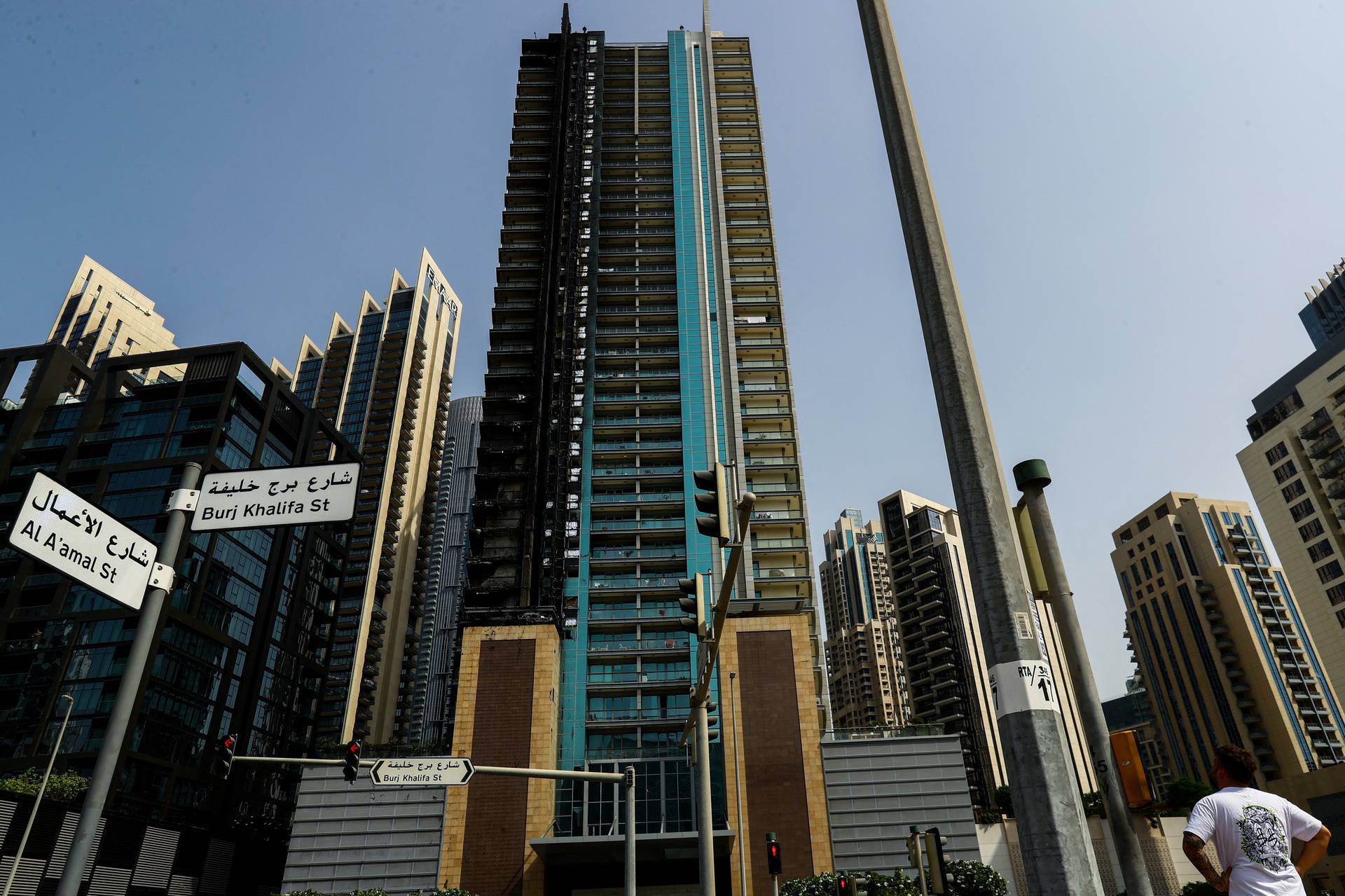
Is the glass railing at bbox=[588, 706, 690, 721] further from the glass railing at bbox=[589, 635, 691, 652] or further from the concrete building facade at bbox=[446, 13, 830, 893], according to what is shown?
the glass railing at bbox=[589, 635, 691, 652]

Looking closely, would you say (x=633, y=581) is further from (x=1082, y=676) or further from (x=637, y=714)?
(x=1082, y=676)

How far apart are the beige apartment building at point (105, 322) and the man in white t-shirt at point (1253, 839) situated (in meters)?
147

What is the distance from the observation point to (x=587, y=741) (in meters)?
58.7

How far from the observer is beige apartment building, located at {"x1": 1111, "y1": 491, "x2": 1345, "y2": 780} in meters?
107

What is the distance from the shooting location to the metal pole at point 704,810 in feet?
56.5

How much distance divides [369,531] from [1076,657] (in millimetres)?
130534

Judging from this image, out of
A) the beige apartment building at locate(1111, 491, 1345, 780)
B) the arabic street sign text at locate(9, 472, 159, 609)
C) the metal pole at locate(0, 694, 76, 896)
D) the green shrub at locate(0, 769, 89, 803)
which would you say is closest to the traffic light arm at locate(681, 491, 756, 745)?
the arabic street sign text at locate(9, 472, 159, 609)

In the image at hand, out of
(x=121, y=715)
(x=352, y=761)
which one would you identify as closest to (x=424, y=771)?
(x=352, y=761)

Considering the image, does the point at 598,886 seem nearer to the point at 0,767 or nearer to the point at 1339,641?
the point at 0,767

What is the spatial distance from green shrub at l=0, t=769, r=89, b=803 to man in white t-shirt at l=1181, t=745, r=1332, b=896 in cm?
6570

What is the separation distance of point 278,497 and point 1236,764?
304 inches

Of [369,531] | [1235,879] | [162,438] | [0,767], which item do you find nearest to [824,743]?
[1235,879]

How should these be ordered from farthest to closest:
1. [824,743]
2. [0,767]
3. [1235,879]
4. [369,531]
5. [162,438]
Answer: [369,531] → [162,438] → [0,767] → [824,743] → [1235,879]

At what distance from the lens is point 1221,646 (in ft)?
379
